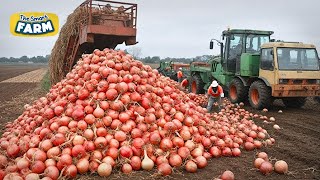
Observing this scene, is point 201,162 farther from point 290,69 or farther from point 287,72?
point 290,69

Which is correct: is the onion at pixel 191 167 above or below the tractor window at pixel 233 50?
below

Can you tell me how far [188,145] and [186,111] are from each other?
876 mm

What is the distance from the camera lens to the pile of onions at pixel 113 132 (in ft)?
15.0

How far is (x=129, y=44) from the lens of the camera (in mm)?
11031

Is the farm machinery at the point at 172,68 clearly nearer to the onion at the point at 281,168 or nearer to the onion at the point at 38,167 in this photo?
the onion at the point at 281,168

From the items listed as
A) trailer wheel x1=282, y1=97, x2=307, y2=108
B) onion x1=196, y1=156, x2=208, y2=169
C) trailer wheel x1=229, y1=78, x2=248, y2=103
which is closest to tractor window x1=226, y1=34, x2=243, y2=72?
trailer wheel x1=229, y1=78, x2=248, y2=103

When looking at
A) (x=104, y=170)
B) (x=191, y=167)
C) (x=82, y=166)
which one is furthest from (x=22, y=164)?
(x=191, y=167)

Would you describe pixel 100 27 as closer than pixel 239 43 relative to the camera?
Yes

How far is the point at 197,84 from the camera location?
1558cm

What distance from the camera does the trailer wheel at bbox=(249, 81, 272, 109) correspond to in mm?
10516

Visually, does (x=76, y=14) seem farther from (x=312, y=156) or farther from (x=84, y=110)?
(x=312, y=156)

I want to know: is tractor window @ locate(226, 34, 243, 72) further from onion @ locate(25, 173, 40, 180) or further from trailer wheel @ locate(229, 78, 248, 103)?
onion @ locate(25, 173, 40, 180)

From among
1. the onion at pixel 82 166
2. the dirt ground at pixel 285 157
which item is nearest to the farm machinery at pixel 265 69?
the dirt ground at pixel 285 157

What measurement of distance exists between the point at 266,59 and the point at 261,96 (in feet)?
4.01
